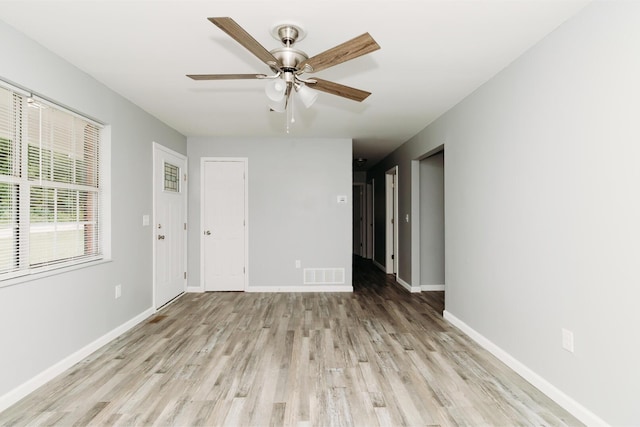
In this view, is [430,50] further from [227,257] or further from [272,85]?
[227,257]

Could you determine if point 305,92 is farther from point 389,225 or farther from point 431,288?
point 389,225

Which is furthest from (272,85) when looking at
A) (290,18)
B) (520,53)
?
(520,53)

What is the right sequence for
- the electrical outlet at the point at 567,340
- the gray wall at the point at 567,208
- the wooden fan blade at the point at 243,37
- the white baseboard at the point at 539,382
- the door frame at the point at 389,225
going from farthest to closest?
1. the door frame at the point at 389,225
2. the electrical outlet at the point at 567,340
3. the white baseboard at the point at 539,382
4. the gray wall at the point at 567,208
5. the wooden fan blade at the point at 243,37

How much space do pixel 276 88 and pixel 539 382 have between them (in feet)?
8.63

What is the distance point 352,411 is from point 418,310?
2.37 m

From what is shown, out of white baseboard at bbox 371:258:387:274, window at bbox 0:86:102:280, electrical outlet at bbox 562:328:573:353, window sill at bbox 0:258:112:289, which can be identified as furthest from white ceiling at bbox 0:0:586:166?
white baseboard at bbox 371:258:387:274

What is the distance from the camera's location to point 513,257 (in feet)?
8.38

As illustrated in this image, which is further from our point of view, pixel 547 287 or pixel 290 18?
pixel 547 287

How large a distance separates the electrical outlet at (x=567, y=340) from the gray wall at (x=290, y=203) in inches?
130

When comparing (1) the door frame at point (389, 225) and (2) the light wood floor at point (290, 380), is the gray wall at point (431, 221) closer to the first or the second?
(1) the door frame at point (389, 225)

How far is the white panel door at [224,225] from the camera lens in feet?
16.6

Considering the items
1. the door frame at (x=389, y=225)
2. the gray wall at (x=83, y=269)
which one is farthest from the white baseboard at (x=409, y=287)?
the gray wall at (x=83, y=269)

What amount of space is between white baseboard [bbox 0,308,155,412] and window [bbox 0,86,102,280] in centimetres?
73

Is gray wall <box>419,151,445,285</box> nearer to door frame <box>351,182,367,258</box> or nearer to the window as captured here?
door frame <box>351,182,367,258</box>
